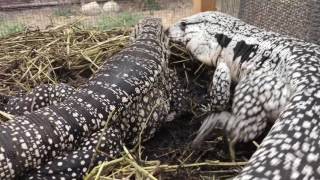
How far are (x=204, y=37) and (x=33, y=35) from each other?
5.33 feet

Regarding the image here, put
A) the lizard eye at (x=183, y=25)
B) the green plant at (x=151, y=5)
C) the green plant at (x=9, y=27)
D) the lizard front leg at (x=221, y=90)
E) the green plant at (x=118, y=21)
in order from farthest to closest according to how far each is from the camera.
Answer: the green plant at (x=151, y=5) < the green plant at (x=118, y=21) < the green plant at (x=9, y=27) < the lizard eye at (x=183, y=25) < the lizard front leg at (x=221, y=90)

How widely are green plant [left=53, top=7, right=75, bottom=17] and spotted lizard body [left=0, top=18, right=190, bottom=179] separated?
1835 millimetres

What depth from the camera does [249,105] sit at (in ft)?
9.07

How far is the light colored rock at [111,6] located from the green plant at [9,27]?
109cm

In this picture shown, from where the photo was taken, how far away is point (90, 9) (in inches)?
211

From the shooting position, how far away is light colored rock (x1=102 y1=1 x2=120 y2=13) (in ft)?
18.5

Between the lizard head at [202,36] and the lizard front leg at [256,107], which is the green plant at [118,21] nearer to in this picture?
the lizard head at [202,36]

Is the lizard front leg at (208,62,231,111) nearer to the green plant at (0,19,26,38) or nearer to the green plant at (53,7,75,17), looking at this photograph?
the green plant at (0,19,26,38)

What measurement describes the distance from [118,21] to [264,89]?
2732mm

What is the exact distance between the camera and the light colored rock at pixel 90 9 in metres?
5.20

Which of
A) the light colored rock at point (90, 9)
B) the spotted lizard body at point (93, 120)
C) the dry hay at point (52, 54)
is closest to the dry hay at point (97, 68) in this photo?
the dry hay at point (52, 54)

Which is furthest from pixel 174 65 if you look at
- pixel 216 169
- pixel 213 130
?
pixel 216 169

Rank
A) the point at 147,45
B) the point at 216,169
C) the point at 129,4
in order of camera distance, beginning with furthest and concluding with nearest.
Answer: the point at 129,4
the point at 147,45
the point at 216,169

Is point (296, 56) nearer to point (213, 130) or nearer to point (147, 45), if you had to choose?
point (213, 130)
